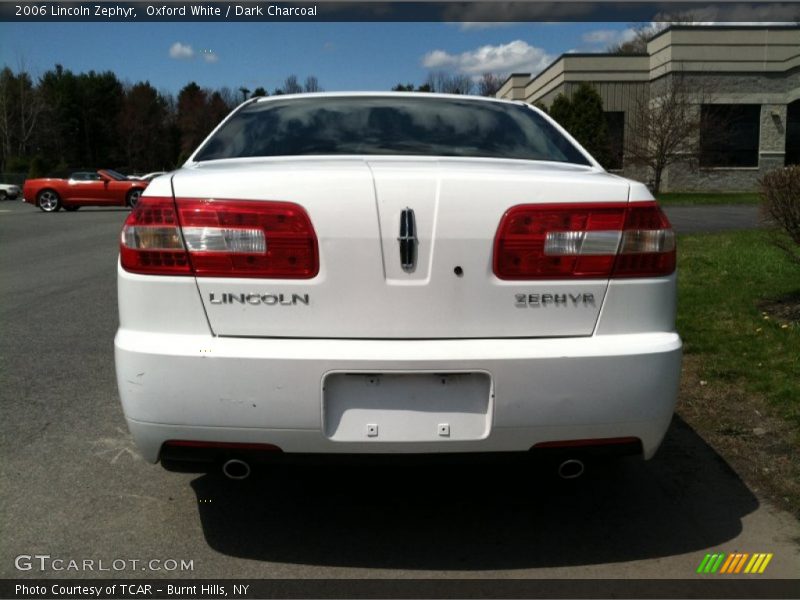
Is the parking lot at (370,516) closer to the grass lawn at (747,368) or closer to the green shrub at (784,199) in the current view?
the grass lawn at (747,368)

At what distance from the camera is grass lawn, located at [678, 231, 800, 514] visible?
154 inches

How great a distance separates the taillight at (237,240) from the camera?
2.62 meters

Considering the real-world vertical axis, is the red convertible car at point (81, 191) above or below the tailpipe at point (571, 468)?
above

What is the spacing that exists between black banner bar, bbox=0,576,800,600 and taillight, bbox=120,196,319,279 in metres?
1.05

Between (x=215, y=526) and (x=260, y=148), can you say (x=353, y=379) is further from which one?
(x=260, y=148)

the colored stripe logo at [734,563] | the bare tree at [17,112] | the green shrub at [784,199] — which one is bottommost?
the colored stripe logo at [734,563]

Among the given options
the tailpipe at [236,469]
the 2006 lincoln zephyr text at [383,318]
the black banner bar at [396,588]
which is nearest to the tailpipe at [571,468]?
the 2006 lincoln zephyr text at [383,318]

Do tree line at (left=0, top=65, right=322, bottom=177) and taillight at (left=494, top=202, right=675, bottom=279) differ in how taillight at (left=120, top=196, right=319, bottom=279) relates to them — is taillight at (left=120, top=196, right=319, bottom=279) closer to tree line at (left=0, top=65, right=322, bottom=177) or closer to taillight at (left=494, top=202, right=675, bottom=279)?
taillight at (left=494, top=202, right=675, bottom=279)

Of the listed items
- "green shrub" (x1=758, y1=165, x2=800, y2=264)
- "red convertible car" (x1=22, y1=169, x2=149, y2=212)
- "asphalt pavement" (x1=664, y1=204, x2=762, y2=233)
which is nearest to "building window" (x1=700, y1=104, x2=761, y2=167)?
"asphalt pavement" (x1=664, y1=204, x2=762, y2=233)

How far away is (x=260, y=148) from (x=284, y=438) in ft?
4.60

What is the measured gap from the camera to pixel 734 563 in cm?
293

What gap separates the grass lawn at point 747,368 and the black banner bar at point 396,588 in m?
0.81

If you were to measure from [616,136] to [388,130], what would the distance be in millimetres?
35326

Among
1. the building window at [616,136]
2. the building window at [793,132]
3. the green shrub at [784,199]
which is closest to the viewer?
the green shrub at [784,199]
